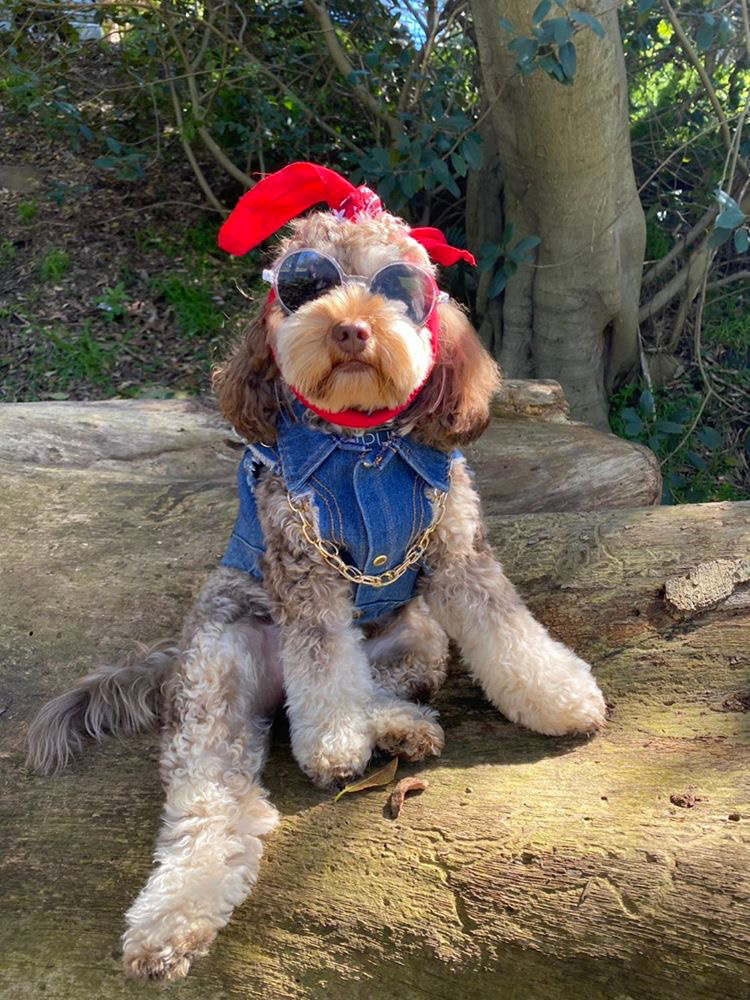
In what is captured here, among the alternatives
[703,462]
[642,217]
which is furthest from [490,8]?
[703,462]

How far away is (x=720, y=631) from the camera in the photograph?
2.94 m

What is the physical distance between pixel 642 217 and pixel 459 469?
10.6 ft

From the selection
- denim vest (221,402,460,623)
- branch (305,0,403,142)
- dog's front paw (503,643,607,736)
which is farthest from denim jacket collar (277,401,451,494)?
branch (305,0,403,142)

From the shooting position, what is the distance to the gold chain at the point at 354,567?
9.27ft

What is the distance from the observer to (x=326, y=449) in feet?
9.31

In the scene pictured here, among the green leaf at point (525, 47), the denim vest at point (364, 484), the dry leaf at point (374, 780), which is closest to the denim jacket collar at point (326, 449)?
the denim vest at point (364, 484)

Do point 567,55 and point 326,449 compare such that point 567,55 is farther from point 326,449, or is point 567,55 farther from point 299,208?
point 326,449

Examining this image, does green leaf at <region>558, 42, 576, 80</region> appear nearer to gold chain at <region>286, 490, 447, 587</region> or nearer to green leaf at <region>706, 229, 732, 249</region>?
green leaf at <region>706, 229, 732, 249</region>

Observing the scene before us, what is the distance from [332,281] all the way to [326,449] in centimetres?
52

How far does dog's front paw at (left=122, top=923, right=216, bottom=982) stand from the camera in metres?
2.11

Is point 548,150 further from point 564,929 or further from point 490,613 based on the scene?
point 564,929

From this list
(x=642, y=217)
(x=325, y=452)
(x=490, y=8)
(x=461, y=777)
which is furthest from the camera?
(x=642, y=217)

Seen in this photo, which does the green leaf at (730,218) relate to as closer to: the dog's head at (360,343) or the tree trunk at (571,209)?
the tree trunk at (571,209)

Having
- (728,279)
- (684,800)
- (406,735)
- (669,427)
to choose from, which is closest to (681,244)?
(728,279)
